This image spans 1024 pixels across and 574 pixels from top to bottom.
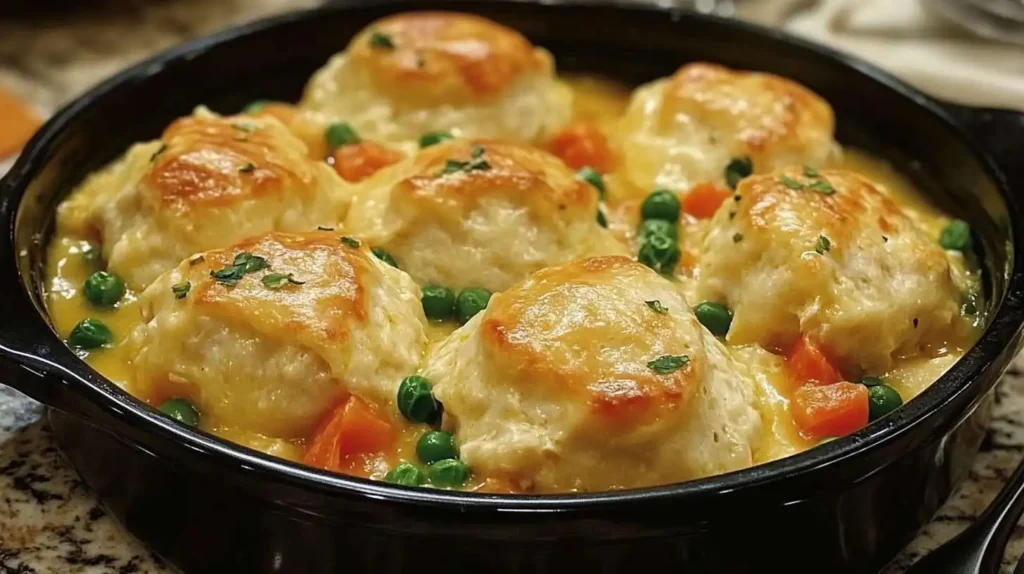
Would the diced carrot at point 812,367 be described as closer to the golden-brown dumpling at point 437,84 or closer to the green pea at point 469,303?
the green pea at point 469,303

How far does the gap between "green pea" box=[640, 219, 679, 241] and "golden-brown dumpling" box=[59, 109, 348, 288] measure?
37.3 inches

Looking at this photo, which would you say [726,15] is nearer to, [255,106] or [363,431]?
[255,106]

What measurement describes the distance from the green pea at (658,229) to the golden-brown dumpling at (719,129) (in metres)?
0.25

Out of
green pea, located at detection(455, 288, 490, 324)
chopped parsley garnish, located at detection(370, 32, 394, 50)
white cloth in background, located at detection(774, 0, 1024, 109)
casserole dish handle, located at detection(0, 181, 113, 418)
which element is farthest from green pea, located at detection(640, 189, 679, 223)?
white cloth in background, located at detection(774, 0, 1024, 109)

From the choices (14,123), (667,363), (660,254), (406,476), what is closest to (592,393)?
(667,363)

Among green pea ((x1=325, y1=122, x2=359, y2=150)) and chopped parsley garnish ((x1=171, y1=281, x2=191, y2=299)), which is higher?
chopped parsley garnish ((x1=171, y1=281, x2=191, y2=299))

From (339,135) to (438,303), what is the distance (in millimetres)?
1010

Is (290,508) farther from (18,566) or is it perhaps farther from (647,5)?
(647,5)

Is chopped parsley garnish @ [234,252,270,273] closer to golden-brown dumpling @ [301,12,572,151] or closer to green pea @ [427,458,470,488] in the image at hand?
green pea @ [427,458,470,488]

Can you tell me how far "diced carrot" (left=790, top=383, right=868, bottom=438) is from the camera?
2709 mm

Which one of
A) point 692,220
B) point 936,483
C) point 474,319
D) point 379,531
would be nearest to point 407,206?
point 474,319

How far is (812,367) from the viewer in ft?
9.35

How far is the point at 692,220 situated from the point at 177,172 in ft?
5.27

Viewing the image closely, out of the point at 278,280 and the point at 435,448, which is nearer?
the point at 435,448
